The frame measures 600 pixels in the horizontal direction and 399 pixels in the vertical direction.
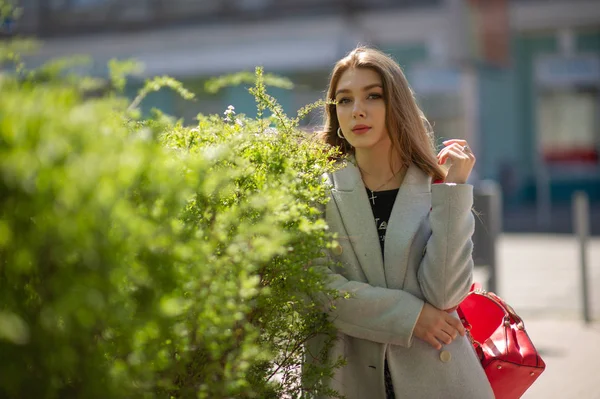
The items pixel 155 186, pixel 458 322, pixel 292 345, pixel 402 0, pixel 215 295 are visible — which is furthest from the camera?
pixel 402 0

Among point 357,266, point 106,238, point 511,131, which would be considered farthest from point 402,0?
point 106,238

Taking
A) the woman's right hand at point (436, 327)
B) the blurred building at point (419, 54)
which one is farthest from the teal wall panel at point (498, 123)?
the woman's right hand at point (436, 327)

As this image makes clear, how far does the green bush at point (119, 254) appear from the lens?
1.43 meters

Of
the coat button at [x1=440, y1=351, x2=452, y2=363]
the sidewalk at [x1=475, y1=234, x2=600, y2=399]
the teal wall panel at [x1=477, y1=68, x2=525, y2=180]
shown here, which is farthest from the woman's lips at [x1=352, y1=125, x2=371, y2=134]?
the teal wall panel at [x1=477, y1=68, x2=525, y2=180]

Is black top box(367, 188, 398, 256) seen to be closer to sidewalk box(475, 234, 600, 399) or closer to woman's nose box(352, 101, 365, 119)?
woman's nose box(352, 101, 365, 119)

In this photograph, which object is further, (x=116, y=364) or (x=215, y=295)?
(x=215, y=295)

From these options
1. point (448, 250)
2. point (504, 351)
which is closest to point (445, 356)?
point (504, 351)

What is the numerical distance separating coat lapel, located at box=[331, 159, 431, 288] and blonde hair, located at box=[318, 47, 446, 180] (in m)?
0.06

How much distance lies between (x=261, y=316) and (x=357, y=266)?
0.56 meters

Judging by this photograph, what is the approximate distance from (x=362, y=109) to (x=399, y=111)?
5.5 inches

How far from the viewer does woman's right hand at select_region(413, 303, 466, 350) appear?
273 centimetres

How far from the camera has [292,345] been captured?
2.55m

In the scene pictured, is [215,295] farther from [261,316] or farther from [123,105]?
[123,105]

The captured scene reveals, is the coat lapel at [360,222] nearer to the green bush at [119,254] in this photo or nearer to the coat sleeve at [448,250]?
the coat sleeve at [448,250]
